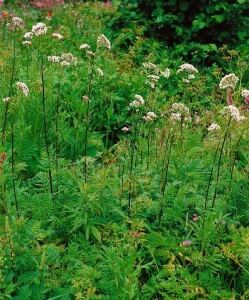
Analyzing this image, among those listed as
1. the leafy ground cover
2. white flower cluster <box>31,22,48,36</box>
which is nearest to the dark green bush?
the leafy ground cover

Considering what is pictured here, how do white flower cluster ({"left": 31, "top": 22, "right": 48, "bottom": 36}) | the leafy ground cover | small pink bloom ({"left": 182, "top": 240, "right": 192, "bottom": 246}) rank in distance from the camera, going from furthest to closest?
white flower cluster ({"left": 31, "top": 22, "right": 48, "bottom": 36}), small pink bloom ({"left": 182, "top": 240, "right": 192, "bottom": 246}), the leafy ground cover

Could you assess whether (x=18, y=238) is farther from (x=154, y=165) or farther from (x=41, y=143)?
(x=41, y=143)

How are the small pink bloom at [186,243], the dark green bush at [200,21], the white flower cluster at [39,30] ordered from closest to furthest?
the small pink bloom at [186,243] < the white flower cluster at [39,30] < the dark green bush at [200,21]

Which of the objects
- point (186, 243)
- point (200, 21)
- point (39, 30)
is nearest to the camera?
point (186, 243)

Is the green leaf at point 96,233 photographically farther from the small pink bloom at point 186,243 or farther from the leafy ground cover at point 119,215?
the small pink bloom at point 186,243

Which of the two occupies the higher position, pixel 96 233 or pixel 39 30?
pixel 39 30

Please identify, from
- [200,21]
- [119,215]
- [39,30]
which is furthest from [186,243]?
[200,21]

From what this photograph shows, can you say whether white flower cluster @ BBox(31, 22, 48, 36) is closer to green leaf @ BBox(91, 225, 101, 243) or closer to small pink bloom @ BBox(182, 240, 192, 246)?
green leaf @ BBox(91, 225, 101, 243)

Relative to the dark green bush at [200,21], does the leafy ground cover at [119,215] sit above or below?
below

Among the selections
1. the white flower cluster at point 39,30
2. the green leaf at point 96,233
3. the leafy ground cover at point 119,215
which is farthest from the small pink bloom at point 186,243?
the white flower cluster at point 39,30

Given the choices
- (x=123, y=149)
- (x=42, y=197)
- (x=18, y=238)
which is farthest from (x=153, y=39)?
(x=18, y=238)

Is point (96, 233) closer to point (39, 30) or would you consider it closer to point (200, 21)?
point (39, 30)

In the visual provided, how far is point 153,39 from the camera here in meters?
6.88

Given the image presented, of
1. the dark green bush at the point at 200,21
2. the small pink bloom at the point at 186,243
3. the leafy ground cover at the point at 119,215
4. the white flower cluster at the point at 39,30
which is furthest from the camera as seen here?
the dark green bush at the point at 200,21
